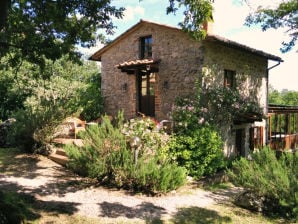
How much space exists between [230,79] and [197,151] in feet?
18.0

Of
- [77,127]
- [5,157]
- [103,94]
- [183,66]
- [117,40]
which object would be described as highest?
[117,40]

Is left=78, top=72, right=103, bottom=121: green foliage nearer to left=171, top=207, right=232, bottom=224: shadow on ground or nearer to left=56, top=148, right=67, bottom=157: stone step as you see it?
left=56, top=148, right=67, bottom=157: stone step

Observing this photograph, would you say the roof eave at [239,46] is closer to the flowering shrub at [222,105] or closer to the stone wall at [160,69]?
the stone wall at [160,69]

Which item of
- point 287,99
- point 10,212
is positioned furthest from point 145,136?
point 287,99

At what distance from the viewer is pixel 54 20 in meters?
7.48

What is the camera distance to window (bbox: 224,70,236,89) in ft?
44.6

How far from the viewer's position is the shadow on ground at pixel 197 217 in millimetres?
6288

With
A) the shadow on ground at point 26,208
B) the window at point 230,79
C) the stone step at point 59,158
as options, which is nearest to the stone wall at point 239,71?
the window at point 230,79

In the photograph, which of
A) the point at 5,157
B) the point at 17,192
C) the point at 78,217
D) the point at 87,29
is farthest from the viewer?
the point at 5,157

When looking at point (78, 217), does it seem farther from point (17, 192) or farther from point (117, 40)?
point (117, 40)

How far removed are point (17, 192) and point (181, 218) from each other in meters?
4.04

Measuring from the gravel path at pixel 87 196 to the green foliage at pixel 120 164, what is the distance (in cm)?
34

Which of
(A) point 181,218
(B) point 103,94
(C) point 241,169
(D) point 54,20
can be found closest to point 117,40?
(B) point 103,94

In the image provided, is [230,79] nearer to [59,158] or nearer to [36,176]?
[59,158]
